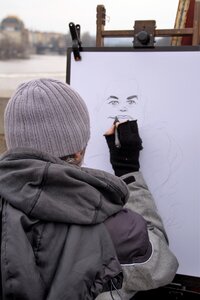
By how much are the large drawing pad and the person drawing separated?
589 mm

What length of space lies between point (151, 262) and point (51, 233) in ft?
1.03

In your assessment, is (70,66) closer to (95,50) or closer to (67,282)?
(95,50)

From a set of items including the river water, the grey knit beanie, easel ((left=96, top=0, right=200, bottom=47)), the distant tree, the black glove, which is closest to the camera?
the grey knit beanie

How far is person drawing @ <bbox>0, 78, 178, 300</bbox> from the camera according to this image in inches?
24.3

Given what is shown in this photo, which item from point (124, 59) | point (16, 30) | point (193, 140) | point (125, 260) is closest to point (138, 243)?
point (125, 260)

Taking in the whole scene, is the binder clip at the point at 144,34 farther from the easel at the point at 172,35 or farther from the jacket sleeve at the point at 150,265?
the jacket sleeve at the point at 150,265

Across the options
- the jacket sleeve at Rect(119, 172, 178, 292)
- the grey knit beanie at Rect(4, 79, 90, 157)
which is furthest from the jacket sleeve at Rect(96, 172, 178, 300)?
the grey knit beanie at Rect(4, 79, 90, 157)

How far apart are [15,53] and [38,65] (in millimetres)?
564

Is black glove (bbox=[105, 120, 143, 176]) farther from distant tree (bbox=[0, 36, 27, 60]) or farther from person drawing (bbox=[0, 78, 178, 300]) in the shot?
distant tree (bbox=[0, 36, 27, 60])

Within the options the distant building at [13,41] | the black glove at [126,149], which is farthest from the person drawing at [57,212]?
the distant building at [13,41]

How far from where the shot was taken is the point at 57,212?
64 centimetres

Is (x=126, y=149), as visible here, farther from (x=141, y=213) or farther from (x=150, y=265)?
(x=150, y=265)

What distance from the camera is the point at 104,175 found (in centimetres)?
74

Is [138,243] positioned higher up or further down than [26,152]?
further down
